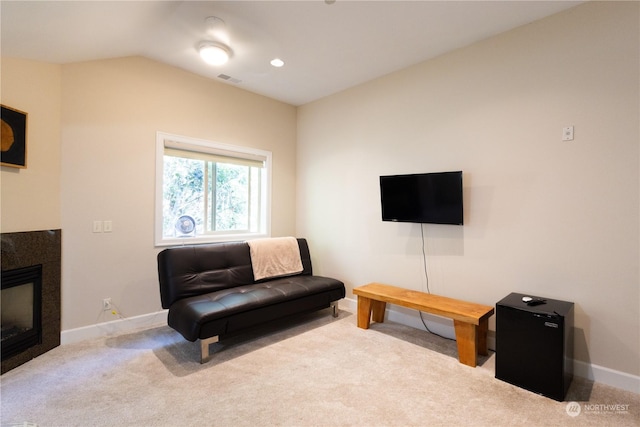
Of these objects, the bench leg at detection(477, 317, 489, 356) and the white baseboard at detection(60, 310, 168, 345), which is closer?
the bench leg at detection(477, 317, 489, 356)

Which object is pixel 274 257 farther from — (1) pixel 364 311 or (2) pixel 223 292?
(1) pixel 364 311

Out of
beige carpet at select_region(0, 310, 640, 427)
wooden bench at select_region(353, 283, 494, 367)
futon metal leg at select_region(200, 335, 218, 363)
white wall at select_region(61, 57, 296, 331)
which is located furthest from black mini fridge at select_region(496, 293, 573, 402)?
white wall at select_region(61, 57, 296, 331)

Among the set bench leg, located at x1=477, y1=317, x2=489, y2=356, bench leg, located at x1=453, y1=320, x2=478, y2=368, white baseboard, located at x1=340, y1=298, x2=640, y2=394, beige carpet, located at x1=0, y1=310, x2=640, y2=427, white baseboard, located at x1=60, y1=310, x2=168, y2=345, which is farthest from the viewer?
white baseboard, located at x1=60, y1=310, x2=168, y2=345

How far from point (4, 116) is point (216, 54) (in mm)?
1709

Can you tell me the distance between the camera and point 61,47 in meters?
2.43

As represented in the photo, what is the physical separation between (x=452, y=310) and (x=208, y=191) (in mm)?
3114

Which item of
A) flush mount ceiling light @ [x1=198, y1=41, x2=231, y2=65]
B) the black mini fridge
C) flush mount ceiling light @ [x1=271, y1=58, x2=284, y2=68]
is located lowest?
the black mini fridge

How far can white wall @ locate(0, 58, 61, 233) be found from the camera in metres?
2.34

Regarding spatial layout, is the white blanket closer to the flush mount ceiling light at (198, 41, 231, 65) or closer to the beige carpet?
the beige carpet

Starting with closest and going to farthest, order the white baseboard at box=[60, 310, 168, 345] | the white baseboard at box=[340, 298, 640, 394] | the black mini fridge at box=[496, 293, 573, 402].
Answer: the black mini fridge at box=[496, 293, 573, 402] < the white baseboard at box=[340, 298, 640, 394] < the white baseboard at box=[60, 310, 168, 345]

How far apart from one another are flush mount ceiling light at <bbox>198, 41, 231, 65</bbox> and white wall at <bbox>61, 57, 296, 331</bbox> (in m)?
0.78

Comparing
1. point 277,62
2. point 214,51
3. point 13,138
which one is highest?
point 277,62

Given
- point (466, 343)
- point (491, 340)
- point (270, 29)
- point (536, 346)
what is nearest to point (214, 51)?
point (270, 29)

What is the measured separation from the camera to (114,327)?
3.01 m
